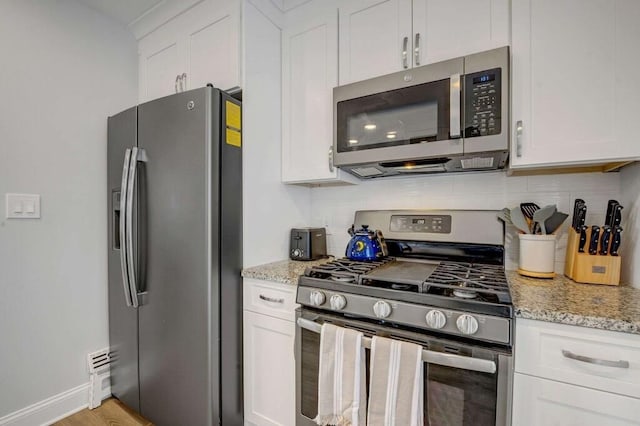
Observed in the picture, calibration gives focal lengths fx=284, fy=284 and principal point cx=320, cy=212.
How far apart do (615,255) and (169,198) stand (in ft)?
6.46

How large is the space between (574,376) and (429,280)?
469 mm

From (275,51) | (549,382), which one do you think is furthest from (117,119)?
(549,382)

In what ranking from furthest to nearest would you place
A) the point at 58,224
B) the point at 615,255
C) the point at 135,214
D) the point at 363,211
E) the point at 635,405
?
the point at 363,211
the point at 58,224
the point at 135,214
the point at 615,255
the point at 635,405

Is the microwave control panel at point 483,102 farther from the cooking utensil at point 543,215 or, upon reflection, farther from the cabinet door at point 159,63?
the cabinet door at point 159,63

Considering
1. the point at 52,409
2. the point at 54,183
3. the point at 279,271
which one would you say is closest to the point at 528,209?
the point at 279,271

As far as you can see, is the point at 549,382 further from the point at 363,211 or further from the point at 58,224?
the point at 58,224

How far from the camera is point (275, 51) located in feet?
5.57

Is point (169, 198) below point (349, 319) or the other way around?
the other way around

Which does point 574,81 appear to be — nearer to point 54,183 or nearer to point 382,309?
point 382,309

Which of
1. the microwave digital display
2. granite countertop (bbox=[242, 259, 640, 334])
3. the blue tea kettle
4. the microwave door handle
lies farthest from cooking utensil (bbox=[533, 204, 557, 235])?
the blue tea kettle

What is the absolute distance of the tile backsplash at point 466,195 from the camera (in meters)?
1.30

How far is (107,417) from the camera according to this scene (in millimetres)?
1662

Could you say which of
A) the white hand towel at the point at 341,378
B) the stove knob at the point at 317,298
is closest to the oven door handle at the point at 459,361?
the white hand towel at the point at 341,378

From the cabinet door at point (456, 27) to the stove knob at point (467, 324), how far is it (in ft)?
3.60
